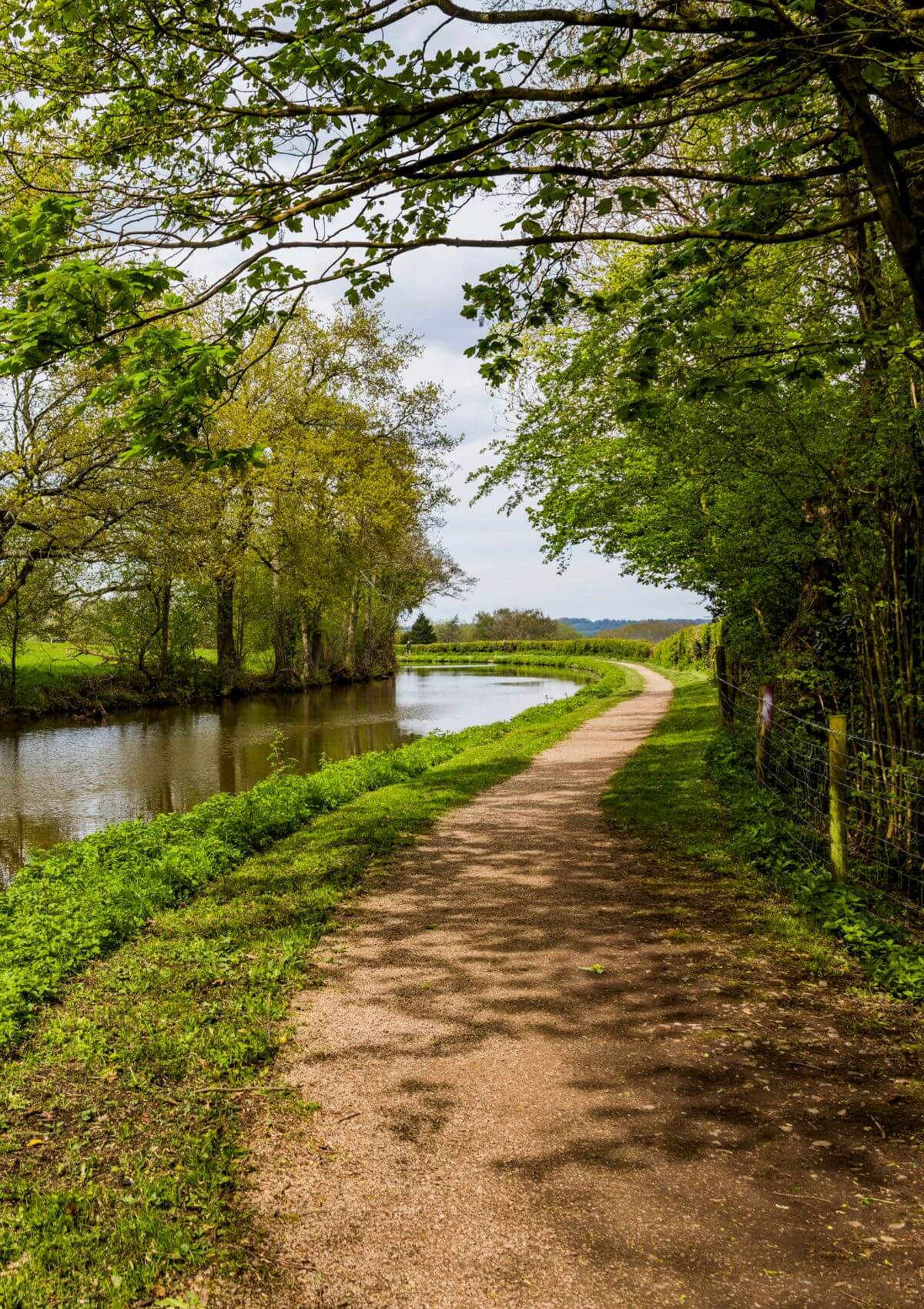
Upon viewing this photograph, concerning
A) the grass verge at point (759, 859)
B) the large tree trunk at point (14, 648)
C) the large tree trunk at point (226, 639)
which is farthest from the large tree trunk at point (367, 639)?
the grass verge at point (759, 859)

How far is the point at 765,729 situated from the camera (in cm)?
914

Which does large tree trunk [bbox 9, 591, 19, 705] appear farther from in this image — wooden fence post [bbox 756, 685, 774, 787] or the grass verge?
wooden fence post [bbox 756, 685, 774, 787]

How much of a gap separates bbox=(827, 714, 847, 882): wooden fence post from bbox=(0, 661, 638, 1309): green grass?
4013 millimetres

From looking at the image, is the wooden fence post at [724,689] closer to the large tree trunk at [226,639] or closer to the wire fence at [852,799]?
the wire fence at [852,799]

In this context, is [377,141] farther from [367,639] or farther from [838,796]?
[367,639]

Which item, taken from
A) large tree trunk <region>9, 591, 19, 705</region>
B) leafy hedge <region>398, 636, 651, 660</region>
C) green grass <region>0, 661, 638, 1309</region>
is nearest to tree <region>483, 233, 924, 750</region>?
green grass <region>0, 661, 638, 1309</region>

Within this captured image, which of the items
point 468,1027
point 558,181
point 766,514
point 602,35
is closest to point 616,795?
point 766,514

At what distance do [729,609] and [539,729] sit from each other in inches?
231

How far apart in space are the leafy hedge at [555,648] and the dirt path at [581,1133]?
172ft

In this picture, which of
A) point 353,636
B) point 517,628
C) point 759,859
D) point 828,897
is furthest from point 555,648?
point 828,897

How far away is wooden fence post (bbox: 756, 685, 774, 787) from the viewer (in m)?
8.91

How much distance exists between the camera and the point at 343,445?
28016 millimetres

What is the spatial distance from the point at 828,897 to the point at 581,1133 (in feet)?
10.9

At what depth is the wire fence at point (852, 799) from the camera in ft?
20.1
